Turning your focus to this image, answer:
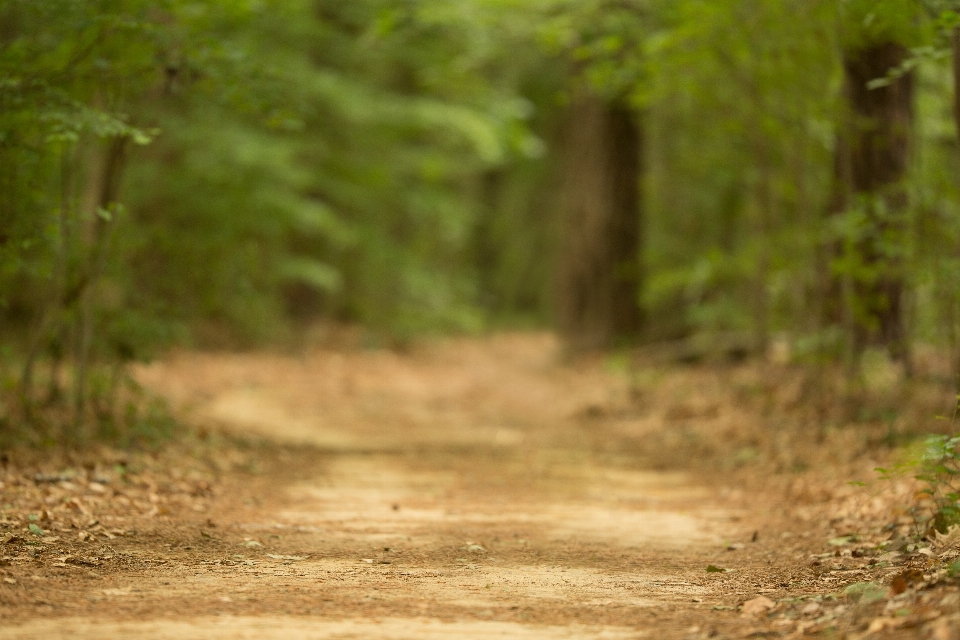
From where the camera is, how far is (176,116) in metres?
16.3

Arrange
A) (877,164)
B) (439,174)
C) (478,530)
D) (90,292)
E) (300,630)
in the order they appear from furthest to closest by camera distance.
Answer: (439,174) < (877,164) < (90,292) < (478,530) < (300,630)

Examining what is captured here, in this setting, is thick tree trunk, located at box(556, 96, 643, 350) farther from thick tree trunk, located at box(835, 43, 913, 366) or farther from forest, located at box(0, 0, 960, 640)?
thick tree trunk, located at box(835, 43, 913, 366)

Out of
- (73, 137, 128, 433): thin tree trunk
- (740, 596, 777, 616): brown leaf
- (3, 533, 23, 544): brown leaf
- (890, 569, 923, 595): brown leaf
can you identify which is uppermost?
(73, 137, 128, 433): thin tree trunk

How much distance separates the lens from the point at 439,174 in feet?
70.0

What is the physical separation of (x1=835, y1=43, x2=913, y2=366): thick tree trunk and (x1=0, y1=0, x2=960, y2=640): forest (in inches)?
1.9

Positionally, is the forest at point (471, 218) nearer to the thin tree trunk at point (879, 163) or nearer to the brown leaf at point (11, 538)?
the thin tree trunk at point (879, 163)

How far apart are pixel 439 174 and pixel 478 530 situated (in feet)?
50.9

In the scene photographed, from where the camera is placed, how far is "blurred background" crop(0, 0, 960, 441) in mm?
7805

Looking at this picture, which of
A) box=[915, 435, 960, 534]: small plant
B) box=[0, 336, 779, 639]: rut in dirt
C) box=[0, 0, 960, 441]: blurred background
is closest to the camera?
box=[0, 336, 779, 639]: rut in dirt

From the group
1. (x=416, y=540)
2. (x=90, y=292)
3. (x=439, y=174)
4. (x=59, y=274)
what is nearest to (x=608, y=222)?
(x=439, y=174)

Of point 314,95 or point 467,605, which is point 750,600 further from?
point 314,95

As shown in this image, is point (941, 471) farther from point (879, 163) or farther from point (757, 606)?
point (879, 163)

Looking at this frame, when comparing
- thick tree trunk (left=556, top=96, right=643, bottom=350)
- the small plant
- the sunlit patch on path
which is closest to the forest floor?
the sunlit patch on path

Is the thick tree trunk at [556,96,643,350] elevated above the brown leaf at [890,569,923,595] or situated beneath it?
elevated above
